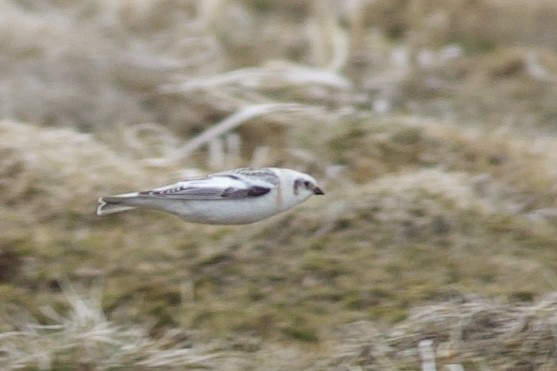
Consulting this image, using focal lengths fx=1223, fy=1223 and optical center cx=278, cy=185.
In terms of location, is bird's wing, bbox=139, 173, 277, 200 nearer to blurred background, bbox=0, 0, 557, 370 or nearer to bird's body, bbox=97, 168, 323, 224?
bird's body, bbox=97, 168, 323, 224

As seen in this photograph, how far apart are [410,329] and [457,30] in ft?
12.0

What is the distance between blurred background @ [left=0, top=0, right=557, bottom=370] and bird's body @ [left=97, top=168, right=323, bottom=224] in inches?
21.2

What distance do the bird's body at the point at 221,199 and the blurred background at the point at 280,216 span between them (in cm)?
54

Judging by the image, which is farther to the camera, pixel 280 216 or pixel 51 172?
pixel 51 172

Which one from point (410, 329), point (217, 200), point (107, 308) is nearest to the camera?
point (217, 200)

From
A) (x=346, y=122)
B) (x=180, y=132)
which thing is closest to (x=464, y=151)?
(x=346, y=122)

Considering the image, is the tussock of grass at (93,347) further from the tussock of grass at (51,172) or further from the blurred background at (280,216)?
the tussock of grass at (51,172)

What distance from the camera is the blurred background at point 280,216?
323 centimetres

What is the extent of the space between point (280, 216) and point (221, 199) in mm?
1217

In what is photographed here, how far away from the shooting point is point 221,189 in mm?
2805

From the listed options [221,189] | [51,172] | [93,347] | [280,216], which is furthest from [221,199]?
[51,172]

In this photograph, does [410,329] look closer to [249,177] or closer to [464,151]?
[249,177]

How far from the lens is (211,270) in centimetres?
380

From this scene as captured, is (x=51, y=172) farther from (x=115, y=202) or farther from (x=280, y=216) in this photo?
(x=115, y=202)
